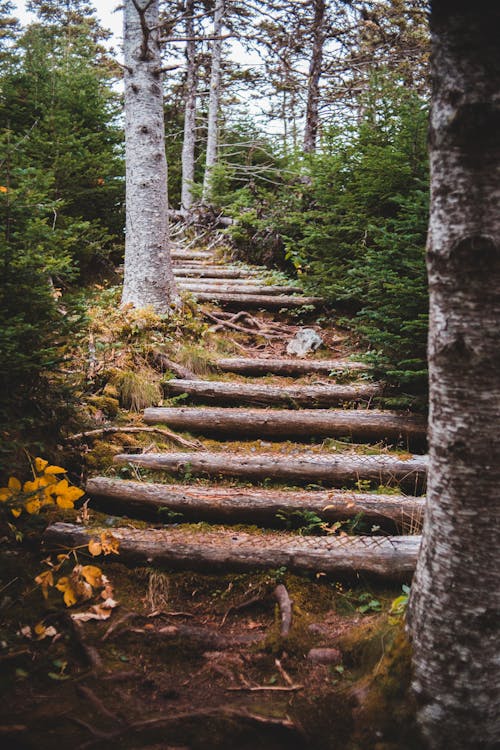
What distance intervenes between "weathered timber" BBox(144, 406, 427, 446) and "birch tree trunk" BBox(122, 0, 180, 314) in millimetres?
2217

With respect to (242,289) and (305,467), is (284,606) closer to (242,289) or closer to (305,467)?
(305,467)

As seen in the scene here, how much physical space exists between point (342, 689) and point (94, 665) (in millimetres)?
1184

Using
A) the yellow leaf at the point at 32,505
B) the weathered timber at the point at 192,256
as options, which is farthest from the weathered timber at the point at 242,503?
the weathered timber at the point at 192,256

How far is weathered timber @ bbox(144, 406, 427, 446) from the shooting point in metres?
4.26

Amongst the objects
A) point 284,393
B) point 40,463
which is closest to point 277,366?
point 284,393

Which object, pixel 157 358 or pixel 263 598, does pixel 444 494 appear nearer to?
pixel 263 598

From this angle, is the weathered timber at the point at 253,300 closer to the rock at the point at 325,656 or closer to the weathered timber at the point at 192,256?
the weathered timber at the point at 192,256

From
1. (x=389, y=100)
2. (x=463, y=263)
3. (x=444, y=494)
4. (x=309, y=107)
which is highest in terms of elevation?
(x=309, y=107)

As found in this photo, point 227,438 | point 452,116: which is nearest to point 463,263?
point 452,116

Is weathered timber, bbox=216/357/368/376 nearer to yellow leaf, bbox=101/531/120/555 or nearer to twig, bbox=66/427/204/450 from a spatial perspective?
twig, bbox=66/427/204/450

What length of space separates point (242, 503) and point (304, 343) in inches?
135

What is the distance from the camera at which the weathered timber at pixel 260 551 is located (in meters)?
2.78

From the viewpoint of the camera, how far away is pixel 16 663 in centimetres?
219

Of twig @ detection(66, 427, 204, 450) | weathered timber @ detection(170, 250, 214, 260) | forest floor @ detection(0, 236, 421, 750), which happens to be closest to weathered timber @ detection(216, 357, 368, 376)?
forest floor @ detection(0, 236, 421, 750)
